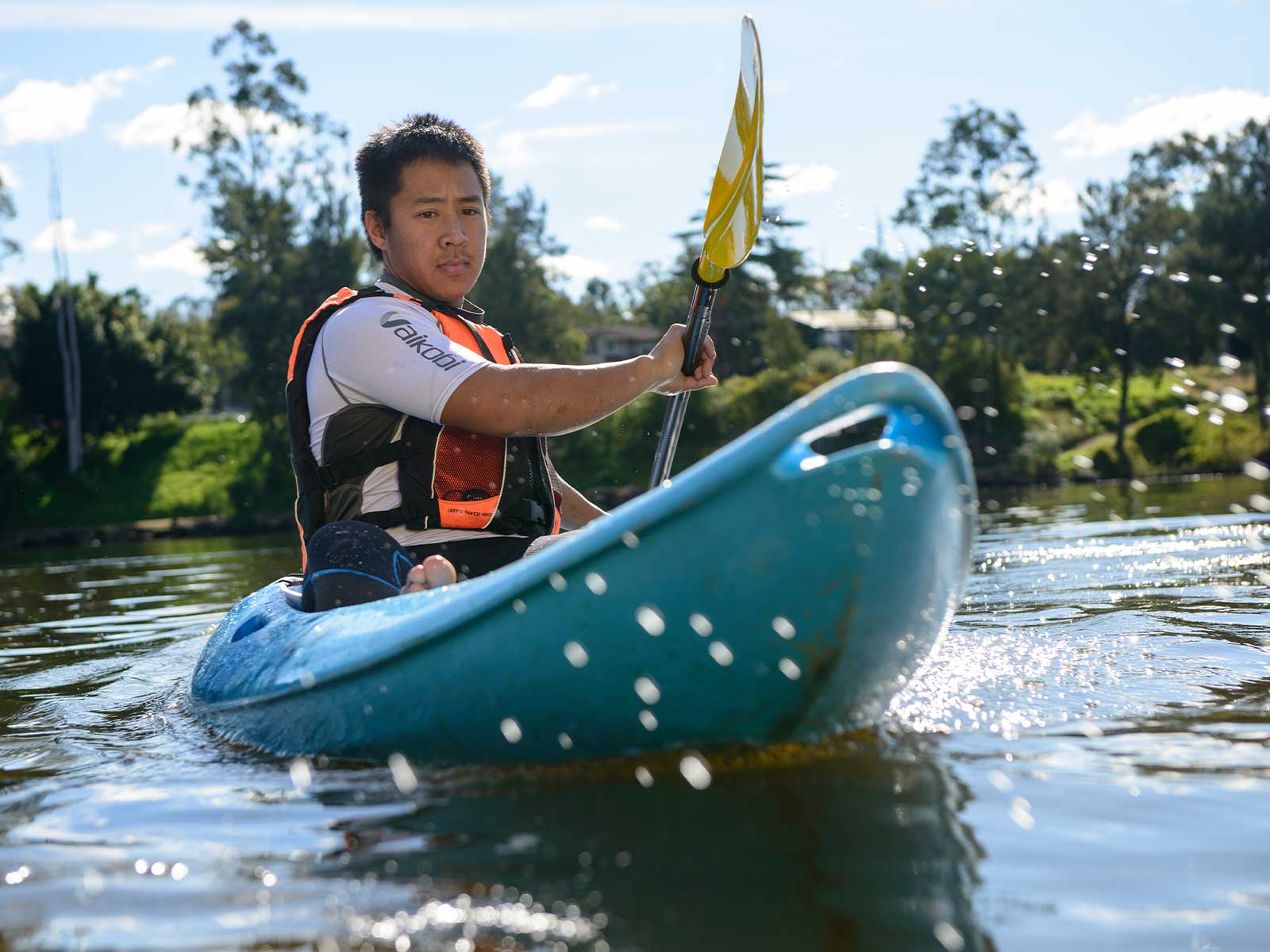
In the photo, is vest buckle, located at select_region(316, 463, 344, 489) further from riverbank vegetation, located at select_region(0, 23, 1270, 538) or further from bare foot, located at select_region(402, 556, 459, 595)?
riverbank vegetation, located at select_region(0, 23, 1270, 538)

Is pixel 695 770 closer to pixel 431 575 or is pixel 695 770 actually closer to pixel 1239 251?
pixel 431 575

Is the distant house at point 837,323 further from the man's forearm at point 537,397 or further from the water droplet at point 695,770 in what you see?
the water droplet at point 695,770

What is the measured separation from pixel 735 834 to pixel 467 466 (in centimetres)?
126

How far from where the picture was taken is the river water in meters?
1.62

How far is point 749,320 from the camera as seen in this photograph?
36906 mm

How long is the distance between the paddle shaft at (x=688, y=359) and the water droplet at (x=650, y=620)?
1.01 meters

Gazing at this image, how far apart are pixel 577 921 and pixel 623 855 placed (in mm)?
240

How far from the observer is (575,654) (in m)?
2.12

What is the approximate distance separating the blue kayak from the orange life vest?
1.50 feet

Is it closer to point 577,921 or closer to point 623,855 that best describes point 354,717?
point 623,855

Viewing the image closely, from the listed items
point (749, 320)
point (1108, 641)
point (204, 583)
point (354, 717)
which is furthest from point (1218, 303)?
point (354, 717)

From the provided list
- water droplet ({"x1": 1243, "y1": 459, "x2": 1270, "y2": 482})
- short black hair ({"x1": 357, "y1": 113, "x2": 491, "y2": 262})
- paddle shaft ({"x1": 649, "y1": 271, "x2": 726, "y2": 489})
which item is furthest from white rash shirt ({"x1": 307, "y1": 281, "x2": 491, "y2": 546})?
water droplet ({"x1": 1243, "y1": 459, "x2": 1270, "y2": 482})

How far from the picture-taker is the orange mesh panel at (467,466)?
9.50 ft

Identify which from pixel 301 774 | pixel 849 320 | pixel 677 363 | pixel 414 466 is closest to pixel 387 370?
pixel 414 466
